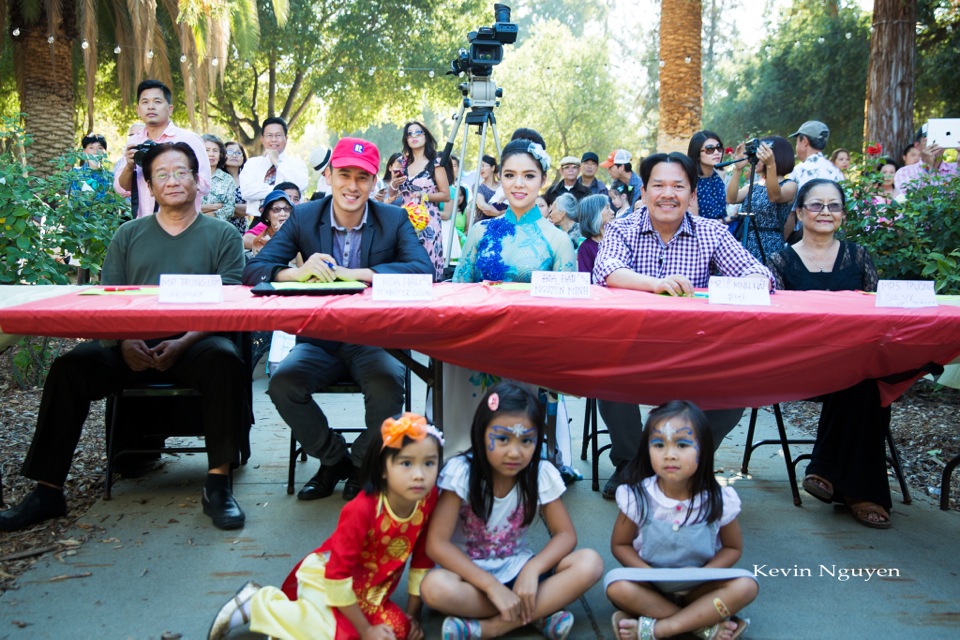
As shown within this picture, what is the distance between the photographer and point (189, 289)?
10.2ft

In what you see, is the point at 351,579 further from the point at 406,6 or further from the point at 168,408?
the point at 406,6

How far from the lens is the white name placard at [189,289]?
3088mm

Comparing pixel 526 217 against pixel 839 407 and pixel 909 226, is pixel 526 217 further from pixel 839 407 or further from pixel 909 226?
pixel 909 226

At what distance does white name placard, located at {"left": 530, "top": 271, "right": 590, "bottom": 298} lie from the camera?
130 inches

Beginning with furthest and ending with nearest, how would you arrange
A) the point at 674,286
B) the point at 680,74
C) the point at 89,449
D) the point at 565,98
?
the point at 565,98 → the point at 680,74 → the point at 89,449 → the point at 674,286

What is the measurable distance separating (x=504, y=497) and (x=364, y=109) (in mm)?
20791

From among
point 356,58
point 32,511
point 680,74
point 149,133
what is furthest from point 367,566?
point 356,58

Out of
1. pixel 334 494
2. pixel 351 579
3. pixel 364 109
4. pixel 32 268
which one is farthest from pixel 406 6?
pixel 351 579

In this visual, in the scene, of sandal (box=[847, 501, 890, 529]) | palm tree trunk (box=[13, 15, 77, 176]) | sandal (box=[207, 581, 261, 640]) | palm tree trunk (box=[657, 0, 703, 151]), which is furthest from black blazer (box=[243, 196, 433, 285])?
palm tree trunk (box=[13, 15, 77, 176])

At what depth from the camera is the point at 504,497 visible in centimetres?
286

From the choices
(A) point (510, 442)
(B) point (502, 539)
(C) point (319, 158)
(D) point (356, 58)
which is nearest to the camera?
(A) point (510, 442)

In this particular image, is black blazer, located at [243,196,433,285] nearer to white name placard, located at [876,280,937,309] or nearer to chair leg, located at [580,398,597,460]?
chair leg, located at [580,398,597,460]

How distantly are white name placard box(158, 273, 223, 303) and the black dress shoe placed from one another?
120 centimetres

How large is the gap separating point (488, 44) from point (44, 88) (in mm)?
8789
